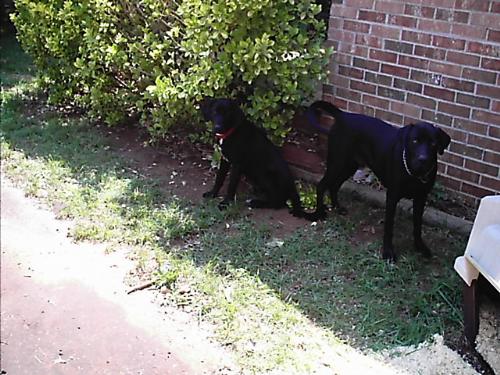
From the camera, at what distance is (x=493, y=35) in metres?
3.75

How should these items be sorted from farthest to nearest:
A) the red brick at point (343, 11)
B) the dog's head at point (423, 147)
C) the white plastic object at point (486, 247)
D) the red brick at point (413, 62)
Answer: the red brick at point (343, 11) → the red brick at point (413, 62) → the dog's head at point (423, 147) → the white plastic object at point (486, 247)

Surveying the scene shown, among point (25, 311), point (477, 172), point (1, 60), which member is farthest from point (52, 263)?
point (1, 60)

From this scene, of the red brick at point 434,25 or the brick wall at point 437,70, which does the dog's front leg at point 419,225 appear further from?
the red brick at point 434,25

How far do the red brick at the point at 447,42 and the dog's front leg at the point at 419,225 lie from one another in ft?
3.46

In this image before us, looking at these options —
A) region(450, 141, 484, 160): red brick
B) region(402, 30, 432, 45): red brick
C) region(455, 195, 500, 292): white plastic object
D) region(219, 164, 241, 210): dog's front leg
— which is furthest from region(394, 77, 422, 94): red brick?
region(455, 195, 500, 292): white plastic object

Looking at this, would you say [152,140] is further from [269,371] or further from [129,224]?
[269,371]

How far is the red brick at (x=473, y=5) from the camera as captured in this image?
12.3ft

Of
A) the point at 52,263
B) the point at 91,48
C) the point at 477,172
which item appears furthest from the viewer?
the point at 91,48

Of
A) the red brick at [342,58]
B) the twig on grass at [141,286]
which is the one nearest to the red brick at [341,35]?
the red brick at [342,58]

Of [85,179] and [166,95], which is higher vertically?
[166,95]

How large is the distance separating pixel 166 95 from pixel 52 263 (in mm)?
1462

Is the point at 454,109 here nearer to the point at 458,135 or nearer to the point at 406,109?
the point at 458,135

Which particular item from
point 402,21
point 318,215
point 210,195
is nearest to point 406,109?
point 402,21

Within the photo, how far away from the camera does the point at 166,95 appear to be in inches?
176
